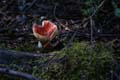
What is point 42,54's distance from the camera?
207 cm

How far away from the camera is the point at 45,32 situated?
229 centimetres

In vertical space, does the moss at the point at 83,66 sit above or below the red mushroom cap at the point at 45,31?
below

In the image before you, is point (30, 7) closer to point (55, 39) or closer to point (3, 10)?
point (3, 10)

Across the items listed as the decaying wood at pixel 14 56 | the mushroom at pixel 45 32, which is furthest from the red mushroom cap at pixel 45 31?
the decaying wood at pixel 14 56

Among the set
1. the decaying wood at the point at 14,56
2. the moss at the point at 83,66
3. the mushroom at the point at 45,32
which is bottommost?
the moss at the point at 83,66

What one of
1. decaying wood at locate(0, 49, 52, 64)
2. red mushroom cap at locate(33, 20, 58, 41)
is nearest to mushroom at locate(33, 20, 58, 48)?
red mushroom cap at locate(33, 20, 58, 41)

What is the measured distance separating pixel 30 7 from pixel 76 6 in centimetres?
40

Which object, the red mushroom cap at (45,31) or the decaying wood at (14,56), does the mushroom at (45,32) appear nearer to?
the red mushroom cap at (45,31)

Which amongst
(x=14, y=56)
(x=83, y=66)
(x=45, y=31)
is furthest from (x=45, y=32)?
(x=83, y=66)

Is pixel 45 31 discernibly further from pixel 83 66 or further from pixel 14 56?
pixel 83 66

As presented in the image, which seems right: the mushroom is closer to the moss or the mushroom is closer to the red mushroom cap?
the red mushroom cap

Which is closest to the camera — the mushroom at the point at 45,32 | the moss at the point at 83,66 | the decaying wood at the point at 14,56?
the moss at the point at 83,66

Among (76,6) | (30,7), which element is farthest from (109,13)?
(30,7)

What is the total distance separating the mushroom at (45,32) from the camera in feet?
7.20
